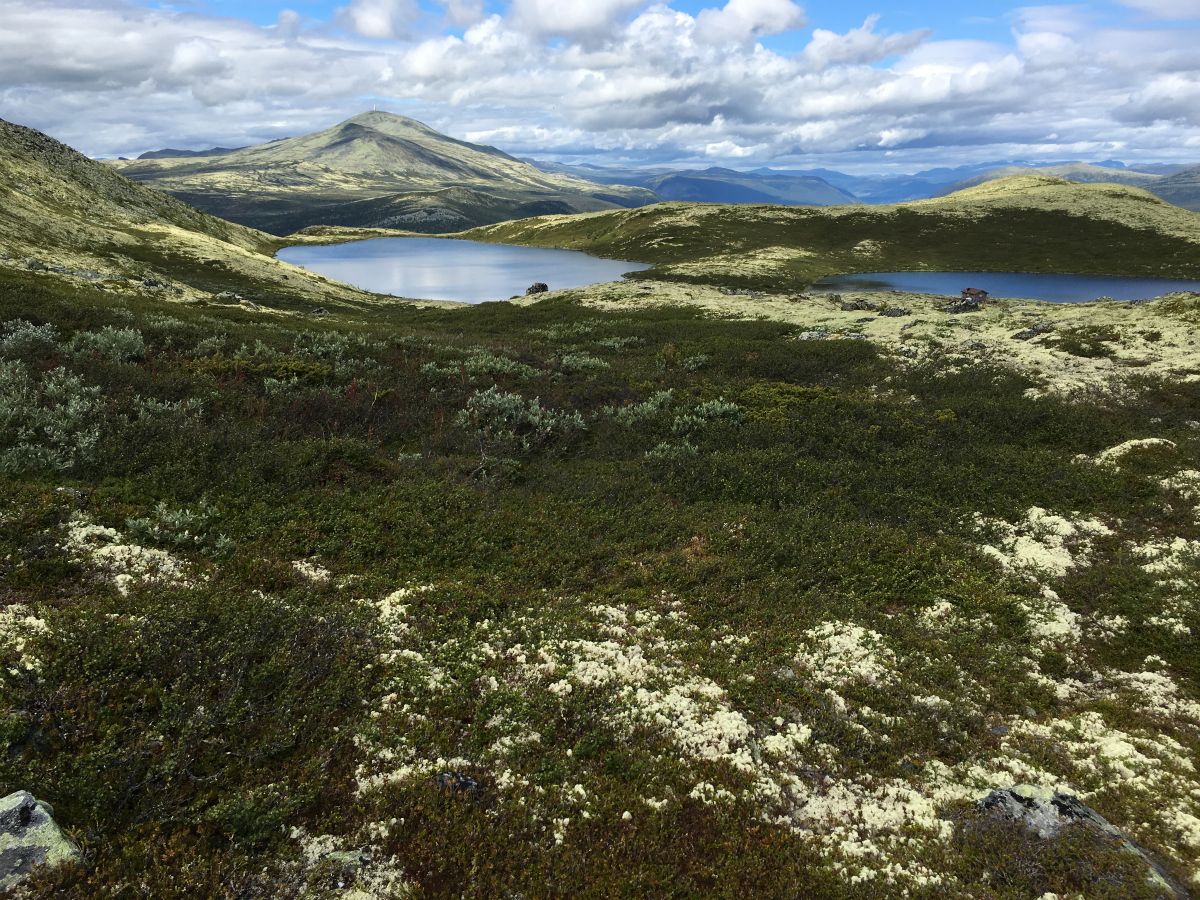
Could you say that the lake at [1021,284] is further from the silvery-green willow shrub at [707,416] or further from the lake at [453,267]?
the silvery-green willow shrub at [707,416]

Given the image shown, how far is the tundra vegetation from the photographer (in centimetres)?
599

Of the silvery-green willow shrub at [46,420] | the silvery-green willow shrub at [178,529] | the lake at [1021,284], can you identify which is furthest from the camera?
the lake at [1021,284]

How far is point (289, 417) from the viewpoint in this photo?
17.6 m

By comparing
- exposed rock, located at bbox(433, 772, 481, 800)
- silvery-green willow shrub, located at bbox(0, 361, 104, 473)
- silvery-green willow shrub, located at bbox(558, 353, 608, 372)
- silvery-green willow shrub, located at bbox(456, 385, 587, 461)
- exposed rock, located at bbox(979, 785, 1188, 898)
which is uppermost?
silvery-green willow shrub, located at bbox(0, 361, 104, 473)

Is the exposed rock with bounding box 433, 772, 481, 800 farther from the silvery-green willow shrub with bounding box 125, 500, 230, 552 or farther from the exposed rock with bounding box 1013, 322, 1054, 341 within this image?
the exposed rock with bounding box 1013, 322, 1054, 341

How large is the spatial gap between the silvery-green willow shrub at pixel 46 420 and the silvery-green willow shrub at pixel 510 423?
9.38m

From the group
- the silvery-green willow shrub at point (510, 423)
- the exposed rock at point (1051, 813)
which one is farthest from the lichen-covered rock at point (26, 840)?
the silvery-green willow shrub at point (510, 423)

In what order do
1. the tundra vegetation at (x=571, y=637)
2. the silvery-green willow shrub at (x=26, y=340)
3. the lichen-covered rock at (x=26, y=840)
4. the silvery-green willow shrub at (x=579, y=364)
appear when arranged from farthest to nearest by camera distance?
the silvery-green willow shrub at (x=579, y=364)
the silvery-green willow shrub at (x=26, y=340)
the tundra vegetation at (x=571, y=637)
the lichen-covered rock at (x=26, y=840)

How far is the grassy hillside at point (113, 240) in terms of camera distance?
176 ft

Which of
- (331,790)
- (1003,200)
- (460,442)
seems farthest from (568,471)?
(1003,200)

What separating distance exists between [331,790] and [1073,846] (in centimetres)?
825

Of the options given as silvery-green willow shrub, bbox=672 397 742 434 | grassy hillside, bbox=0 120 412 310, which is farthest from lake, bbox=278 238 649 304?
silvery-green willow shrub, bbox=672 397 742 434

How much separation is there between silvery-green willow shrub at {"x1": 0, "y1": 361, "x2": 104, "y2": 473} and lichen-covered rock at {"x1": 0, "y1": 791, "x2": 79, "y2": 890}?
9.80 meters

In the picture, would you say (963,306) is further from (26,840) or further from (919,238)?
(919,238)
